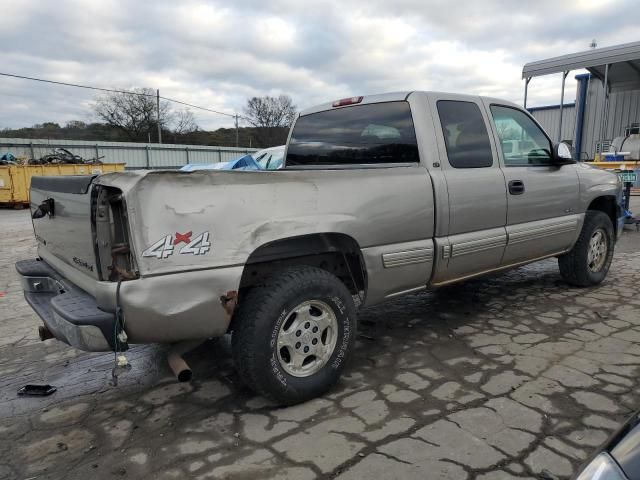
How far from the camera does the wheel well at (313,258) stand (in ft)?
9.18

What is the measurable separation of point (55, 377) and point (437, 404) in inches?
103

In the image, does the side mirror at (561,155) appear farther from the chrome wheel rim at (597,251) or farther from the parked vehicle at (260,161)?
the parked vehicle at (260,161)

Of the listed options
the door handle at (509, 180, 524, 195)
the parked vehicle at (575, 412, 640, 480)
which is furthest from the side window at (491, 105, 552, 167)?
the parked vehicle at (575, 412, 640, 480)

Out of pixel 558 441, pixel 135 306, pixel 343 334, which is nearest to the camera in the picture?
pixel 135 306

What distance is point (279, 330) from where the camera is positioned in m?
2.66

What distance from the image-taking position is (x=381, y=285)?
10.5ft

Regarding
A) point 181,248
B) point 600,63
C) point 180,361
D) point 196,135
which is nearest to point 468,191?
point 181,248

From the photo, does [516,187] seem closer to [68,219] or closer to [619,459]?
[619,459]

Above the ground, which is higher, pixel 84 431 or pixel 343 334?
pixel 343 334

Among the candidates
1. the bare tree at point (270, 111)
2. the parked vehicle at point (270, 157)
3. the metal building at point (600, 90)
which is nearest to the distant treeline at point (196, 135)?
the bare tree at point (270, 111)

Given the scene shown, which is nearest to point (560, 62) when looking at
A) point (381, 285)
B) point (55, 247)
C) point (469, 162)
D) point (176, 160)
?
point (469, 162)

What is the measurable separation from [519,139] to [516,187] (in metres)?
0.57

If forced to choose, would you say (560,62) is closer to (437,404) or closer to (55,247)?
(437,404)

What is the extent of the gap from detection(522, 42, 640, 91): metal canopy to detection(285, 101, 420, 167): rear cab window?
28.4 ft
